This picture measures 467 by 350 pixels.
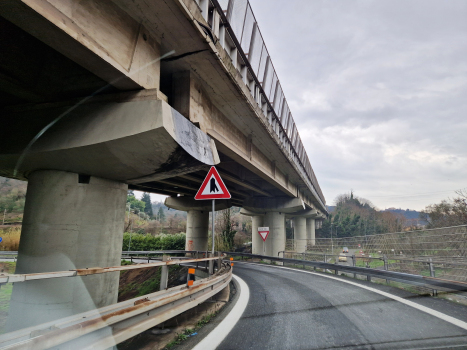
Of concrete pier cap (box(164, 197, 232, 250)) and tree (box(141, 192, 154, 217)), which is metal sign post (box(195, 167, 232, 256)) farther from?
tree (box(141, 192, 154, 217))

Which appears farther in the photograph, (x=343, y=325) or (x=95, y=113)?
(x=95, y=113)

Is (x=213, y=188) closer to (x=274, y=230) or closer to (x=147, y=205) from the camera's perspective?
(x=274, y=230)

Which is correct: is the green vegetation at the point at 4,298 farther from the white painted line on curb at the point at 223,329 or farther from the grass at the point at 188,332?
the white painted line on curb at the point at 223,329

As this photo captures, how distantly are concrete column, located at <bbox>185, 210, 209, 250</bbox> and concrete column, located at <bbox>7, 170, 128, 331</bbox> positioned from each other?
18321mm

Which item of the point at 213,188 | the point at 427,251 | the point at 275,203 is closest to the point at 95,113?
the point at 213,188

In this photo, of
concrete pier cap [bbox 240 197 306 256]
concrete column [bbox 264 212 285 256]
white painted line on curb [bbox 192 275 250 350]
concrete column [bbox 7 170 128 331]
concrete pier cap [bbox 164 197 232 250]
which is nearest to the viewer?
white painted line on curb [bbox 192 275 250 350]

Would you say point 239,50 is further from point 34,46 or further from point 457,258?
point 457,258

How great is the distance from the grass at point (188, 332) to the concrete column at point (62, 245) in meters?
3.26

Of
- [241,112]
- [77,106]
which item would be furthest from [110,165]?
[241,112]

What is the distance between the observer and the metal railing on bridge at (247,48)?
6.99 meters

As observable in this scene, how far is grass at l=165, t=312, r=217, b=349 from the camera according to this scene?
348 cm

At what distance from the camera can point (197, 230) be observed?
25.6 m

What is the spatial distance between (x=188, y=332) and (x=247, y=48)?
26.6 ft

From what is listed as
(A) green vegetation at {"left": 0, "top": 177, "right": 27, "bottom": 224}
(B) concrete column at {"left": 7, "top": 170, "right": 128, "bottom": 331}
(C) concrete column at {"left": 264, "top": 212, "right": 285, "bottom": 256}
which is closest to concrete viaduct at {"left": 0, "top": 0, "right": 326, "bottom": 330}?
(B) concrete column at {"left": 7, "top": 170, "right": 128, "bottom": 331}
